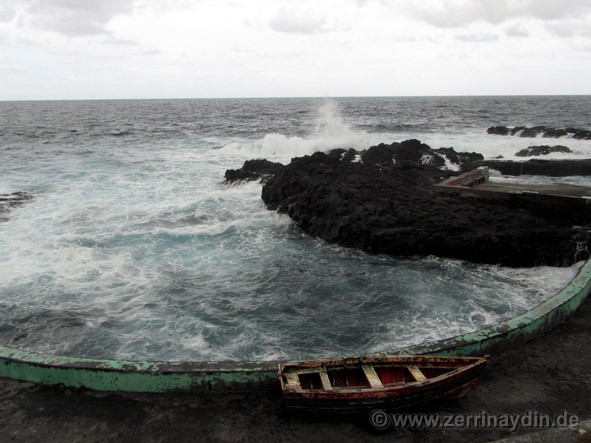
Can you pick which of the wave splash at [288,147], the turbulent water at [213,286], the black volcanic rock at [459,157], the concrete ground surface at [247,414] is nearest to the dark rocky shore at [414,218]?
the turbulent water at [213,286]

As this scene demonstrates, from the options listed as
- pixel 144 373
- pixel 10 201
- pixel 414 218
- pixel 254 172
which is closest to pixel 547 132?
pixel 254 172

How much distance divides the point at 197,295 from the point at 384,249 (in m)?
4.61

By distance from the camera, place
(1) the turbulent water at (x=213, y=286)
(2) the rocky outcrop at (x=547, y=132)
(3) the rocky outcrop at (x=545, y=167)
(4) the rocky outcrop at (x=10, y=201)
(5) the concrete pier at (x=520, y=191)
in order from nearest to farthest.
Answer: (1) the turbulent water at (x=213, y=286)
(5) the concrete pier at (x=520, y=191)
(4) the rocky outcrop at (x=10, y=201)
(3) the rocky outcrop at (x=545, y=167)
(2) the rocky outcrop at (x=547, y=132)

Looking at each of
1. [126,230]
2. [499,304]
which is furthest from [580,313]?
[126,230]

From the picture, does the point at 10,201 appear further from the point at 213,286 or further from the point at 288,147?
the point at 288,147

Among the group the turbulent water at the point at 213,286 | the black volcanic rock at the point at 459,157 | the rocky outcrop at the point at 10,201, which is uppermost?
the black volcanic rock at the point at 459,157

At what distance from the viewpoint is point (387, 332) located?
748cm

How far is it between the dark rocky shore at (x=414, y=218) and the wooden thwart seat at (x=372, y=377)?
20.9 ft

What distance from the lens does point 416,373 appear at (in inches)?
185

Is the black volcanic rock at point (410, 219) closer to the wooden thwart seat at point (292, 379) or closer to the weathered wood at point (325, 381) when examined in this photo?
the weathered wood at point (325, 381)

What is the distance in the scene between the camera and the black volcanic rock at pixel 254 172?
1948 cm

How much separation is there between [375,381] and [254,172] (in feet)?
52.6
